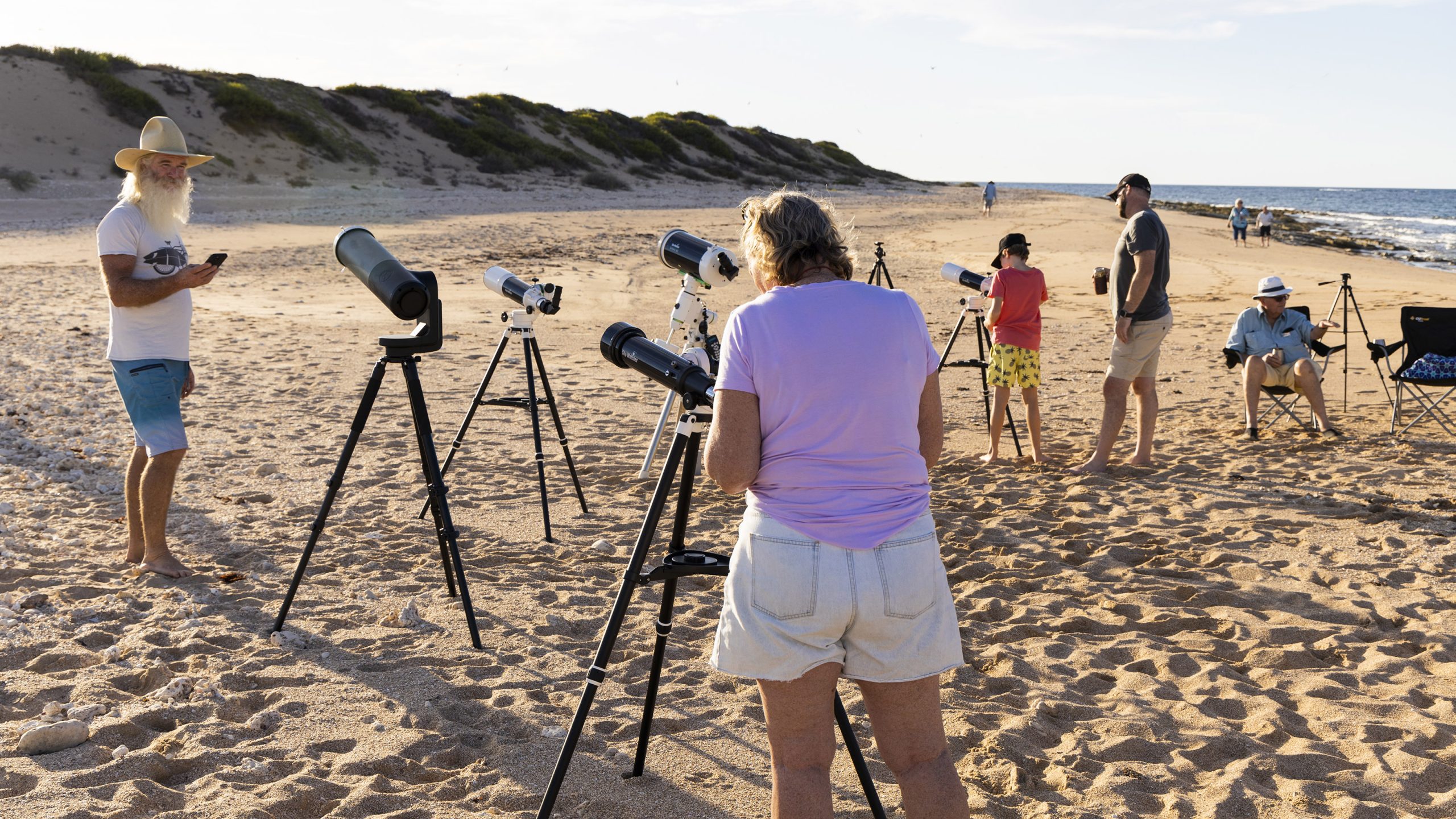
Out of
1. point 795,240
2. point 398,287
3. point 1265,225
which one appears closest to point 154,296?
point 398,287

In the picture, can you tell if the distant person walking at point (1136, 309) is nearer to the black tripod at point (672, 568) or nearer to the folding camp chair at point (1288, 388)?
the folding camp chair at point (1288, 388)

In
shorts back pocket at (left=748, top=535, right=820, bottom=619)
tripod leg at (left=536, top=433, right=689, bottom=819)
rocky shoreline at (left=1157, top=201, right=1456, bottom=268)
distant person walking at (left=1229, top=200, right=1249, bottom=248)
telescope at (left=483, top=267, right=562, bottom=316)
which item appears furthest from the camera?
rocky shoreline at (left=1157, top=201, right=1456, bottom=268)

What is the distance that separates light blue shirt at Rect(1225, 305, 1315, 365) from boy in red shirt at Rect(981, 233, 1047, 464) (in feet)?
6.20

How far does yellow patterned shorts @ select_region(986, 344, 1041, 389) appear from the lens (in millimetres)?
6578

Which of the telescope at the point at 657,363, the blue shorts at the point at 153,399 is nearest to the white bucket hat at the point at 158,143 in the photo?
the blue shorts at the point at 153,399

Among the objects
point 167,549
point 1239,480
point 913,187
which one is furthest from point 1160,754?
point 913,187

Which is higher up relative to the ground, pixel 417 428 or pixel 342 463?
pixel 417 428

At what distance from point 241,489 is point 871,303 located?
5178 millimetres

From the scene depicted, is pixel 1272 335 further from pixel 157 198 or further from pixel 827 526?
pixel 157 198

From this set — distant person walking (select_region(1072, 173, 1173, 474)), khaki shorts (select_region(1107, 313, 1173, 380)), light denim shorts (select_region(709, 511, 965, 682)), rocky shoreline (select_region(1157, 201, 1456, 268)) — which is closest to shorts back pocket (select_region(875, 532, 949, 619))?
light denim shorts (select_region(709, 511, 965, 682))

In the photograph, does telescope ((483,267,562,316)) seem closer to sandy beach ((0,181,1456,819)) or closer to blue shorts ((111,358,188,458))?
sandy beach ((0,181,1456,819))

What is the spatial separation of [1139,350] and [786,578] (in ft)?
16.4

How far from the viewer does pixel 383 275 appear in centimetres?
363

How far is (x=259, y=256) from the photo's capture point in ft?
54.8
